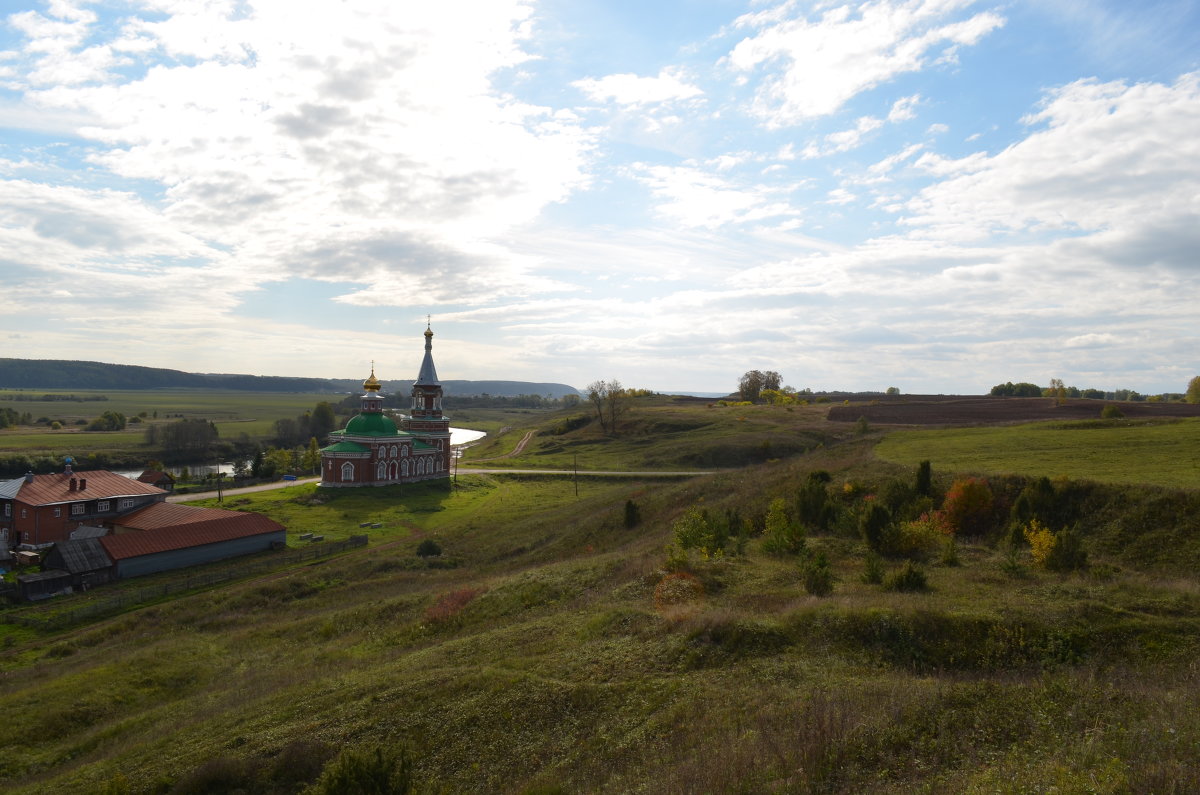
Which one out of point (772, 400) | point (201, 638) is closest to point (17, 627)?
point (201, 638)

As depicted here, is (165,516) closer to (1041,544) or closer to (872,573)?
(872,573)

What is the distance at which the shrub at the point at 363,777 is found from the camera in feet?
29.8

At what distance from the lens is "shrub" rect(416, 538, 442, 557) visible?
38.9m

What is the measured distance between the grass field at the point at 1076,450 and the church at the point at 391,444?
46.2 meters

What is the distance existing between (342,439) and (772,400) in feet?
253

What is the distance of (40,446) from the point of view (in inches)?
3666

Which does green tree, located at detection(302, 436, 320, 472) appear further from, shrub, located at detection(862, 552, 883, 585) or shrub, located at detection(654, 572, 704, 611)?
shrub, located at detection(862, 552, 883, 585)

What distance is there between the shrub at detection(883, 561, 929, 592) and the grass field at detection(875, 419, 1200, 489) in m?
11.5

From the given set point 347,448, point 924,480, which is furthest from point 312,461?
point 924,480

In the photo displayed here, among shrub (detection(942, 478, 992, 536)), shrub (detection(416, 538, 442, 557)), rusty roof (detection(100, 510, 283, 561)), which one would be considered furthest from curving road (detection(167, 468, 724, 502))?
shrub (detection(942, 478, 992, 536))

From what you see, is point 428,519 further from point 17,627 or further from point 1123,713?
point 1123,713

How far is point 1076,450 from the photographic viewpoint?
3041 centimetres

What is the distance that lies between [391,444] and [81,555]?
103 feet

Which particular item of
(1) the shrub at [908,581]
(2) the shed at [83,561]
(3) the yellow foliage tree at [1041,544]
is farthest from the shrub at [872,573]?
(2) the shed at [83,561]
